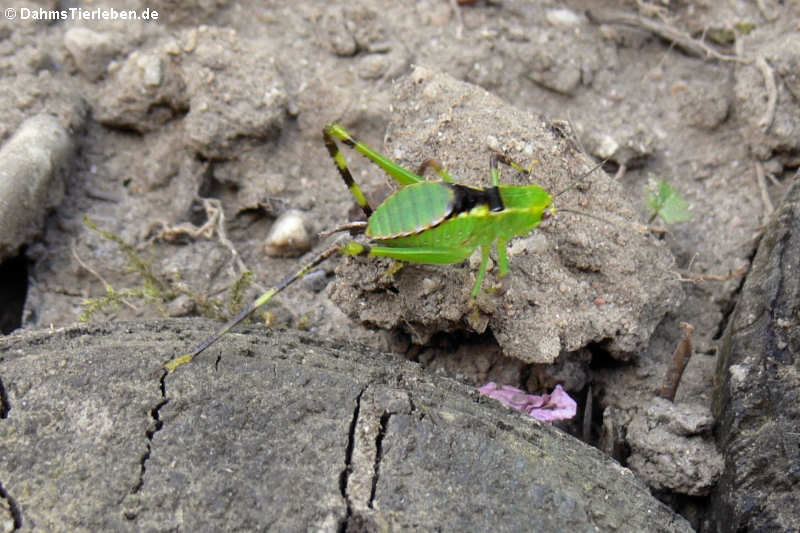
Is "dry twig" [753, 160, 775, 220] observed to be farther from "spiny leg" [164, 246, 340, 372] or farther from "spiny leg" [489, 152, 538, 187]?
"spiny leg" [164, 246, 340, 372]

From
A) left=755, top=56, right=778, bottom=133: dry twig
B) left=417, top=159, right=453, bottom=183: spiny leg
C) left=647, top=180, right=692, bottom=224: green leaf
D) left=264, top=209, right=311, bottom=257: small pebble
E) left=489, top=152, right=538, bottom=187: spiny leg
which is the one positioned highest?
left=755, top=56, right=778, bottom=133: dry twig

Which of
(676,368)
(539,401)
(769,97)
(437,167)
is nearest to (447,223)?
(437,167)

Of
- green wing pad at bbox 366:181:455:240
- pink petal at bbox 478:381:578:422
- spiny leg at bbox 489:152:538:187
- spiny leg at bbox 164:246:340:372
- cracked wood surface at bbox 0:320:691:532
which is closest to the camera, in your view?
cracked wood surface at bbox 0:320:691:532

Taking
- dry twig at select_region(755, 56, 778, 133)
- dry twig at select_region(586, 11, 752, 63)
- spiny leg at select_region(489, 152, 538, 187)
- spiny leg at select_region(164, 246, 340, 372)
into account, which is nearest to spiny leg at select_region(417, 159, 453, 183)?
spiny leg at select_region(489, 152, 538, 187)

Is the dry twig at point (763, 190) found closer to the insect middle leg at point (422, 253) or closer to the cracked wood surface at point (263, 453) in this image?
the insect middle leg at point (422, 253)

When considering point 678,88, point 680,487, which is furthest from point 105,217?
point 678,88

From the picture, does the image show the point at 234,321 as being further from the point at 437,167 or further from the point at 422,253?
the point at 437,167
